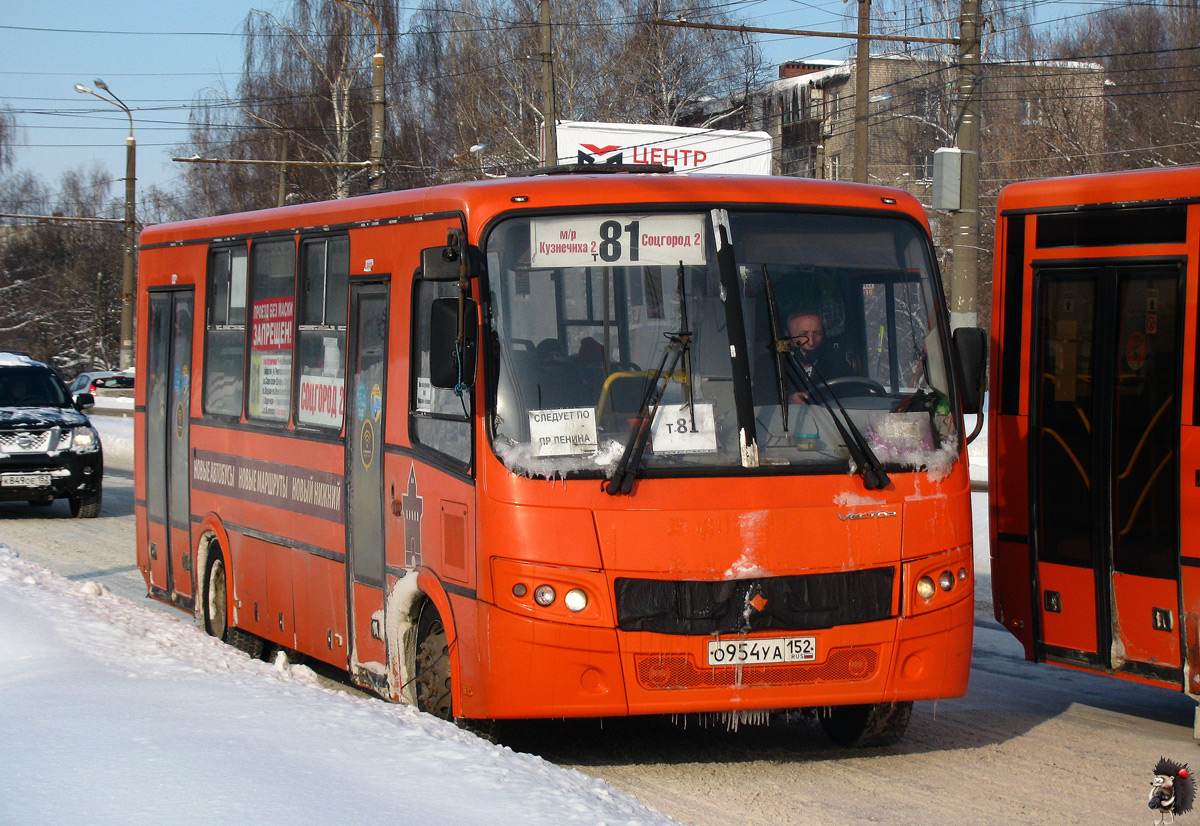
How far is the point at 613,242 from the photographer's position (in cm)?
652

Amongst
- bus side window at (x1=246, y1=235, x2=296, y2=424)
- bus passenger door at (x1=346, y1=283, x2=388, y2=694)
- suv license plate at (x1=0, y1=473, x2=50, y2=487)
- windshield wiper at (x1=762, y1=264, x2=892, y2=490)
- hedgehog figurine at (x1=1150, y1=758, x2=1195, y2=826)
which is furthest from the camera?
suv license plate at (x1=0, y1=473, x2=50, y2=487)

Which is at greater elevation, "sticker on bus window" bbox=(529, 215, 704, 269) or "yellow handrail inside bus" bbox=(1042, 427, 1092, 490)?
"sticker on bus window" bbox=(529, 215, 704, 269)

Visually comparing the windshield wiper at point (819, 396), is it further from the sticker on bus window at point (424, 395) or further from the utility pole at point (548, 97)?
the utility pole at point (548, 97)

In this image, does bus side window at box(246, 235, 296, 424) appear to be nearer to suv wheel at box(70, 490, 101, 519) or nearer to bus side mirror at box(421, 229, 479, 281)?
bus side mirror at box(421, 229, 479, 281)

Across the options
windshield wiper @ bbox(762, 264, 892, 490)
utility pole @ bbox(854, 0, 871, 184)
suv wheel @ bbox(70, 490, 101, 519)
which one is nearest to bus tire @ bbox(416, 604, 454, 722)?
windshield wiper @ bbox(762, 264, 892, 490)

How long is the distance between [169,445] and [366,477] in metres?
3.69

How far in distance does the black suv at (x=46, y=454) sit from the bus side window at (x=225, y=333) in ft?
27.4

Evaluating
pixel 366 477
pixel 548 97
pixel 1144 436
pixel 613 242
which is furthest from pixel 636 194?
pixel 548 97

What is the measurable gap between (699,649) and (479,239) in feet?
6.50

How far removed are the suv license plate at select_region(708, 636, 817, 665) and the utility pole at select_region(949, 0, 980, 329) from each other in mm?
10173

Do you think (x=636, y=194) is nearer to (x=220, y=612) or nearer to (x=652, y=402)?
(x=652, y=402)

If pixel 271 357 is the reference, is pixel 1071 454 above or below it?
below

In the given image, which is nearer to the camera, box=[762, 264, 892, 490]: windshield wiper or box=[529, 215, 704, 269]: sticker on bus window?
box=[762, 264, 892, 490]: windshield wiper

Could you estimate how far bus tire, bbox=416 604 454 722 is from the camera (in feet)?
22.4
